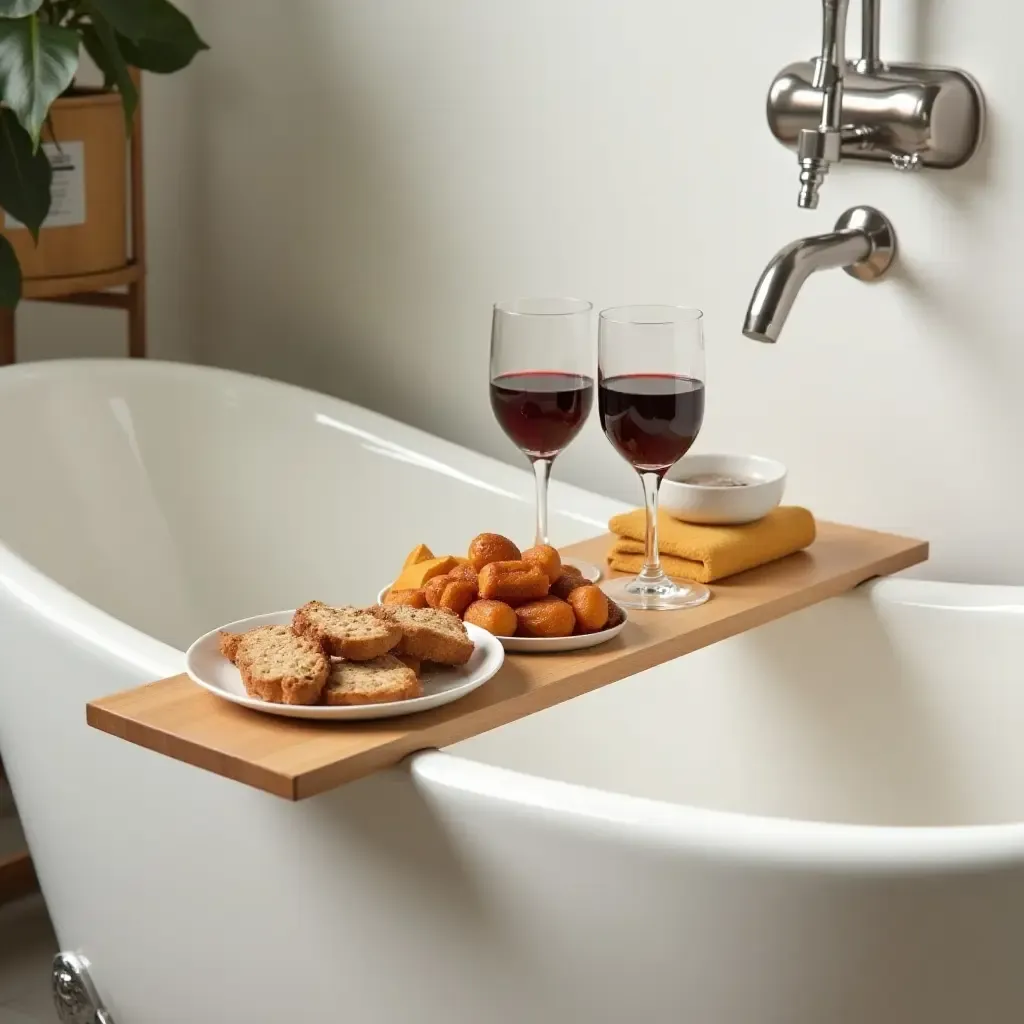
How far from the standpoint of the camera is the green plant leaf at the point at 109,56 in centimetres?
216

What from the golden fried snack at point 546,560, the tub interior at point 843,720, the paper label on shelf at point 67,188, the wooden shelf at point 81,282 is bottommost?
the tub interior at point 843,720

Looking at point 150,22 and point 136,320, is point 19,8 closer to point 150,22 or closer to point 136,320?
point 150,22

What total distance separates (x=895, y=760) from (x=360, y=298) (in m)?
1.16

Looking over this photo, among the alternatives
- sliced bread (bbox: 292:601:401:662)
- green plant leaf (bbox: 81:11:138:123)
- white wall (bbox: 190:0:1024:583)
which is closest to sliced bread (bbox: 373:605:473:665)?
sliced bread (bbox: 292:601:401:662)

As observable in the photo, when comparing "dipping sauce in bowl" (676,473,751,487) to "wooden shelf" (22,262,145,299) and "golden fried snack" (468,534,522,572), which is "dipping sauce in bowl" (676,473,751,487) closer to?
"golden fried snack" (468,534,522,572)

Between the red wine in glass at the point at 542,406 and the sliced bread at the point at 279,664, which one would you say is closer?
the sliced bread at the point at 279,664

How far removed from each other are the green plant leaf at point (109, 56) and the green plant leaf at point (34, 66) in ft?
0.59

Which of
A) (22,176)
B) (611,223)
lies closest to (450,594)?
(611,223)

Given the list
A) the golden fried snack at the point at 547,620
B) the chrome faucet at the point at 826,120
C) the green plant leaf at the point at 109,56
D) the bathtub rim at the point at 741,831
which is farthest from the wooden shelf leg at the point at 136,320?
the bathtub rim at the point at 741,831

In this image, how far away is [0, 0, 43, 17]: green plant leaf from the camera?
1.89 m

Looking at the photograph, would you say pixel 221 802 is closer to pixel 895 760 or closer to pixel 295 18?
pixel 895 760

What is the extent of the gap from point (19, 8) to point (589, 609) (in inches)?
42.9

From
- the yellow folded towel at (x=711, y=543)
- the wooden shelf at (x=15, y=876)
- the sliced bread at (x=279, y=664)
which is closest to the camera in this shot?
the sliced bread at (x=279, y=664)

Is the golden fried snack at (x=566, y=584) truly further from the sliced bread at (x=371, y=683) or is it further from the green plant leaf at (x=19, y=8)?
the green plant leaf at (x=19, y=8)
